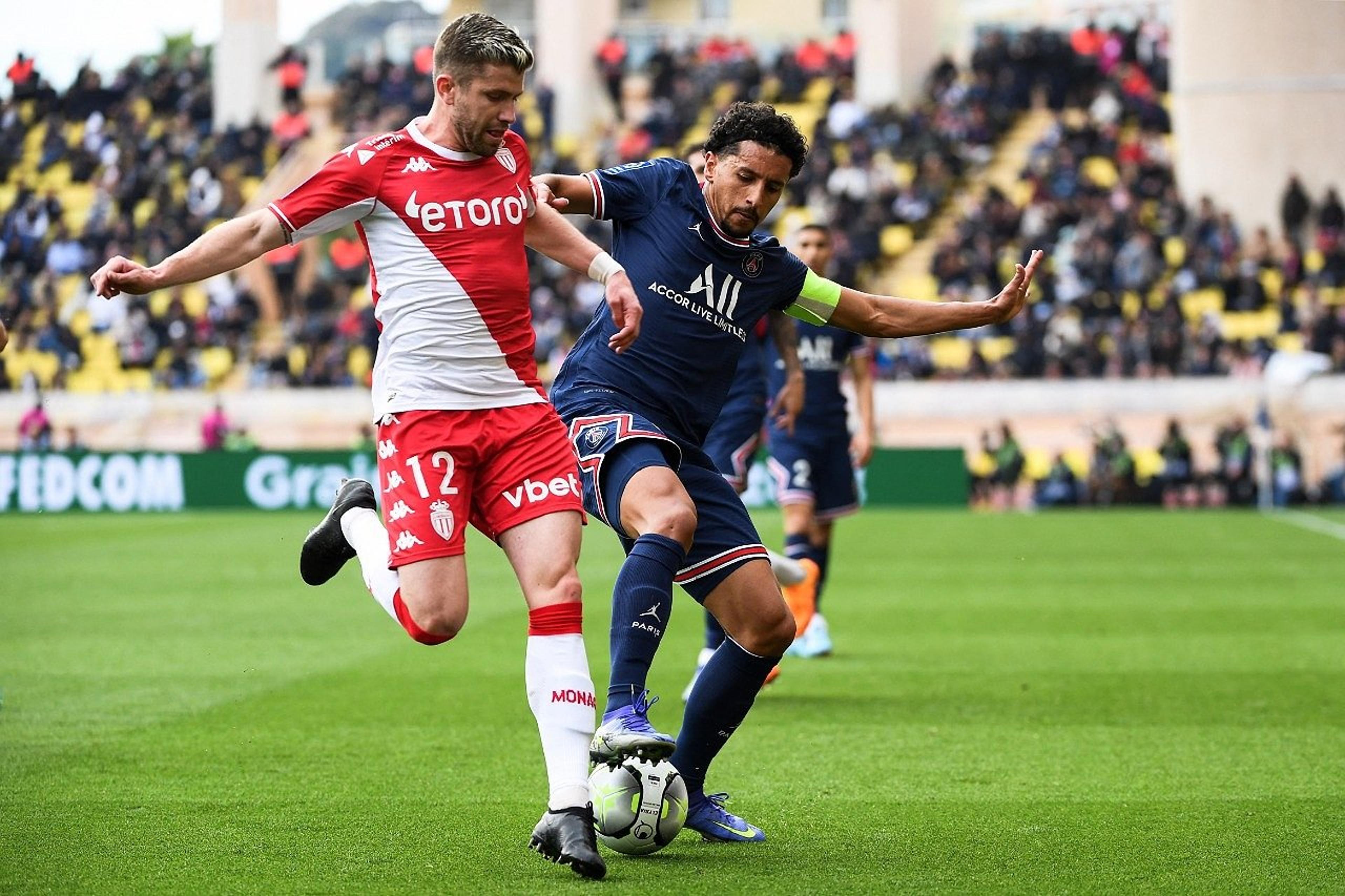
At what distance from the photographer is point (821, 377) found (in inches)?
430

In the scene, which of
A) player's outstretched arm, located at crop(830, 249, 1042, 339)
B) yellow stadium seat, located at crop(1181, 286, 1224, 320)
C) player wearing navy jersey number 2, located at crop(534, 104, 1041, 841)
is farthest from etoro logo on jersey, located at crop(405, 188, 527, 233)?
yellow stadium seat, located at crop(1181, 286, 1224, 320)

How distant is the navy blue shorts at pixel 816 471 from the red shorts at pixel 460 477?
5.17 meters

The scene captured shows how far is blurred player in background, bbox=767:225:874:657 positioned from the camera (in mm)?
10672

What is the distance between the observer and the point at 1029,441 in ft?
98.2

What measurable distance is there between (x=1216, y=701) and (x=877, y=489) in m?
19.2

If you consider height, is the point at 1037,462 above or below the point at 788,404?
below

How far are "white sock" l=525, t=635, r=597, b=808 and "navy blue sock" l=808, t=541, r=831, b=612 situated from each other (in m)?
5.52

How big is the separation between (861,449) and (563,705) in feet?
Answer: 20.3

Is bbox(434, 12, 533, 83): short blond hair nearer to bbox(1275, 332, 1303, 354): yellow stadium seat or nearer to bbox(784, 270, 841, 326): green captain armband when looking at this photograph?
bbox(784, 270, 841, 326): green captain armband

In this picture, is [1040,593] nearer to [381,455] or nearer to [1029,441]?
[381,455]

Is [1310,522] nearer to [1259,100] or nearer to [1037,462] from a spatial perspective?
[1037,462]

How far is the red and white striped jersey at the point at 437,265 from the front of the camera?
17.6ft

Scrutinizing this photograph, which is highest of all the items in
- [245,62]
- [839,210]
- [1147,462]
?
[245,62]

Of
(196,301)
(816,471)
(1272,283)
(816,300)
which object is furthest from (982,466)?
(816,300)
